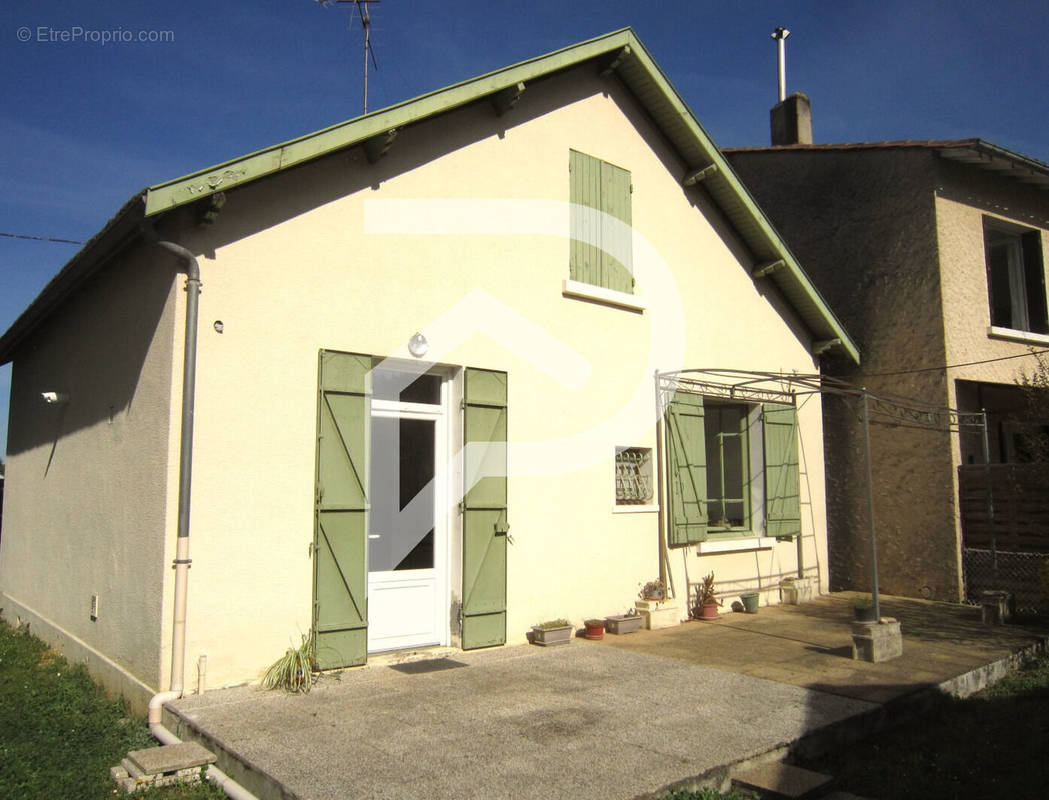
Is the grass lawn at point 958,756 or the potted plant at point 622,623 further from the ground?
the potted plant at point 622,623

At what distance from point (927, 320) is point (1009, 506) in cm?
242

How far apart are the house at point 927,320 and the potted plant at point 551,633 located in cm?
486

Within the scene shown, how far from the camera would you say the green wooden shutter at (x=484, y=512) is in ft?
22.9

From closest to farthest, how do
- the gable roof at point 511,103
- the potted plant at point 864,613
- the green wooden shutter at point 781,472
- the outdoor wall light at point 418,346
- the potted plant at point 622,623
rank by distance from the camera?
the gable roof at point 511,103 < the outdoor wall light at point 418,346 < the potted plant at point 864,613 < the potted plant at point 622,623 < the green wooden shutter at point 781,472

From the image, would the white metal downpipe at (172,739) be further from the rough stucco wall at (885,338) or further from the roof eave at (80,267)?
the rough stucco wall at (885,338)

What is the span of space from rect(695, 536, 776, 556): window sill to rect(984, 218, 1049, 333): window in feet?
15.8

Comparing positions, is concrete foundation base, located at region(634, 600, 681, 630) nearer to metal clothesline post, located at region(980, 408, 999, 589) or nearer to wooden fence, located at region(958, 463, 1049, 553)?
metal clothesline post, located at region(980, 408, 999, 589)

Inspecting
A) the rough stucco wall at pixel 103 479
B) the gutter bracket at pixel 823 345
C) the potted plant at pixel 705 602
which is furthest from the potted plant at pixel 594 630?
the gutter bracket at pixel 823 345

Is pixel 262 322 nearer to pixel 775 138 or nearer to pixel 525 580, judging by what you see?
pixel 525 580

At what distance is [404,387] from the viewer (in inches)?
280

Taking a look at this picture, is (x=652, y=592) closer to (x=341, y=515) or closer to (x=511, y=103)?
(x=341, y=515)

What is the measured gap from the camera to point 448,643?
701 cm

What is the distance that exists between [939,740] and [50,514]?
317 inches

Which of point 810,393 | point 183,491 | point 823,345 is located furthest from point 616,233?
point 183,491
